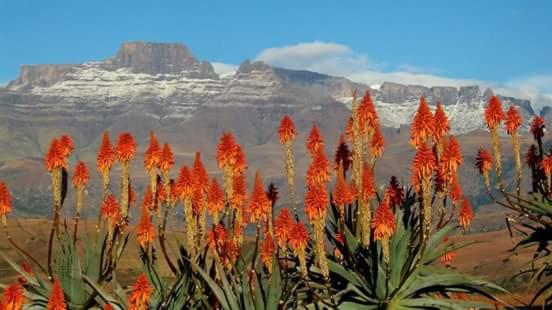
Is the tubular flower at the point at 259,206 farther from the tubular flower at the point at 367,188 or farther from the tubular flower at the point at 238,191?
the tubular flower at the point at 367,188

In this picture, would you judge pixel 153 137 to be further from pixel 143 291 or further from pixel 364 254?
pixel 364 254

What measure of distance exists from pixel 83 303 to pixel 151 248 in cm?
145

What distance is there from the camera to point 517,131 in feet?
40.9

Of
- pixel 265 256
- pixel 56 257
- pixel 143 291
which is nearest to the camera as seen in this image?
pixel 143 291

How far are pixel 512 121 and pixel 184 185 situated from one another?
5.71 m

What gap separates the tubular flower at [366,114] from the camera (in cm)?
1140

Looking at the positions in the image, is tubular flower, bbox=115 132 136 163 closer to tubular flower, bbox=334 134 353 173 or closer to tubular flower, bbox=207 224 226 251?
tubular flower, bbox=207 224 226 251

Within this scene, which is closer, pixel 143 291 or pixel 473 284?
pixel 143 291

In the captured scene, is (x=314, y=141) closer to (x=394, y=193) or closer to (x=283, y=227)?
(x=283, y=227)

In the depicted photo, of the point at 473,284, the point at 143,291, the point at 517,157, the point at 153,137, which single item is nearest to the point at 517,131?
the point at 517,157

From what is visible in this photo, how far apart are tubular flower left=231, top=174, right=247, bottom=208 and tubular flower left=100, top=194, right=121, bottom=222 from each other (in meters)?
2.06

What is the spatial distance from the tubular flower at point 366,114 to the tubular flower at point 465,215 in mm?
2137

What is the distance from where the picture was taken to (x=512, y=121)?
491 inches

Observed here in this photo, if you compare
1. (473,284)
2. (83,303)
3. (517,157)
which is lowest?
(83,303)
